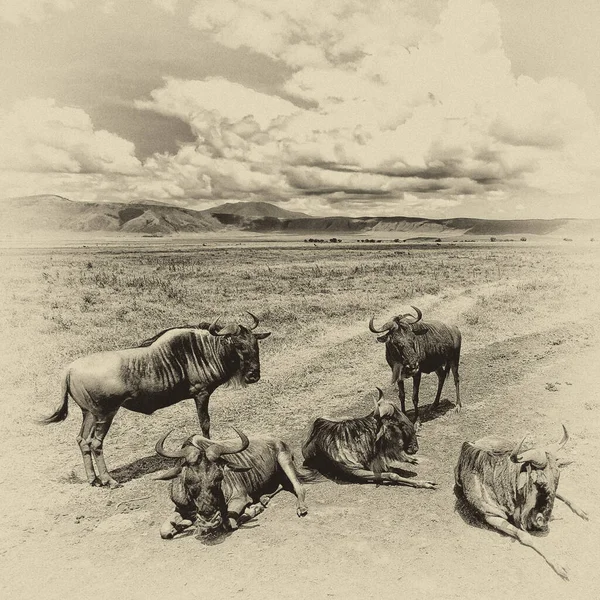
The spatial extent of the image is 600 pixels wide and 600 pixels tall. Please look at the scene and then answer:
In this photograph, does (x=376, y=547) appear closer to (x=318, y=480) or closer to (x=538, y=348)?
(x=318, y=480)

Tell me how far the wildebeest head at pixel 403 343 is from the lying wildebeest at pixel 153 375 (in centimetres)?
251

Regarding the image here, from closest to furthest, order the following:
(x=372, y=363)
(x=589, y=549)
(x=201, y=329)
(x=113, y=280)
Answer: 1. (x=589, y=549)
2. (x=201, y=329)
3. (x=372, y=363)
4. (x=113, y=280)

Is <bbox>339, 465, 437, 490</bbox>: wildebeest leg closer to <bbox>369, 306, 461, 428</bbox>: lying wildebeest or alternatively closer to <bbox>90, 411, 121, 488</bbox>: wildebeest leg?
<bbox>369, 306, 461, 428</bbox>: lying wildebeest

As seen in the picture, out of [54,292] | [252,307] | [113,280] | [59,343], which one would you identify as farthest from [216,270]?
[59,343]

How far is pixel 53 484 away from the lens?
23.9 feet

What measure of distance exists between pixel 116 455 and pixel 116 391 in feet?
6.04

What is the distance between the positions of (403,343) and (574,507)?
A: 377 centimetres

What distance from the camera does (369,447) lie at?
7.17 m

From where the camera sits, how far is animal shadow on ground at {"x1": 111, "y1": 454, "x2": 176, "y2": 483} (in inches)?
297

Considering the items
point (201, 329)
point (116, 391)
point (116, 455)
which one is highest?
point (201, 329)

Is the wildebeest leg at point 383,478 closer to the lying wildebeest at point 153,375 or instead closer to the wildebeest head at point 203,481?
the wildebeest head at point 203,481

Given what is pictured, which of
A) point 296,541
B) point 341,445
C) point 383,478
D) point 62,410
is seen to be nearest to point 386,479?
point 383,478

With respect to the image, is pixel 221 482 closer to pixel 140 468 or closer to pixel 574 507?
pixel 140 468

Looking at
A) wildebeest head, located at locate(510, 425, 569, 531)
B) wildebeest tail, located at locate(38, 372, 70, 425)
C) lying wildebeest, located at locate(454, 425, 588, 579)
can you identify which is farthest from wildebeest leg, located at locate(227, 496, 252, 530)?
wildebeest head, located at locate(510, 425, 569, 531)
